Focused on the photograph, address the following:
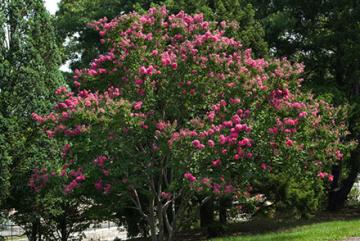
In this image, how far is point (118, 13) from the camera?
23766 millimetres

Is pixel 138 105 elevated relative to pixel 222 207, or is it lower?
elevated

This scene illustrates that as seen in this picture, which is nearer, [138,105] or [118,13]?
[138,105]

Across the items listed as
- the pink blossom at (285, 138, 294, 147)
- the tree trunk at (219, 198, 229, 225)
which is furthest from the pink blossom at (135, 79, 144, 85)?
the tree trunk at (219, 198, 229, 225)

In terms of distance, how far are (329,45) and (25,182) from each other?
518 inches

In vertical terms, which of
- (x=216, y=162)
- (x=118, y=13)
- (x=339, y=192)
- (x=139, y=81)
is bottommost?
(x=216, y=162)

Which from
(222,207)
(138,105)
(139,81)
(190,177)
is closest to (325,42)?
(222,207)

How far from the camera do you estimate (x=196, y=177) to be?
10547 mm

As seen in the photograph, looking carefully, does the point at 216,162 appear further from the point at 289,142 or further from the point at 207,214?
the point at 207,214

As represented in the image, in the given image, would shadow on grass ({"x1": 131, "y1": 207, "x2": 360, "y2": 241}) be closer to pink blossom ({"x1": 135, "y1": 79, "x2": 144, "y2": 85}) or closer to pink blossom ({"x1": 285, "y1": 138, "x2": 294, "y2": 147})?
pink blossom ({"x1": 285, "y1": 138, "x2": 294, "y2": 147})

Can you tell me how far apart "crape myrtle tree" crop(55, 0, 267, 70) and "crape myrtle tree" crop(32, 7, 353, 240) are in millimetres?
2573

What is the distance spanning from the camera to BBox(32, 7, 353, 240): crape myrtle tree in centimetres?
1042

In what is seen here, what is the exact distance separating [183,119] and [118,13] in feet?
41.9

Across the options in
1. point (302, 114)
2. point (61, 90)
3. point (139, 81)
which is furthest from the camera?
point (61, 90)

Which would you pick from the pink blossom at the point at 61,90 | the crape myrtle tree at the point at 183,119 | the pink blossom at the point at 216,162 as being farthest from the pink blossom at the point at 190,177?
the pink blossom at the point at 61,90
